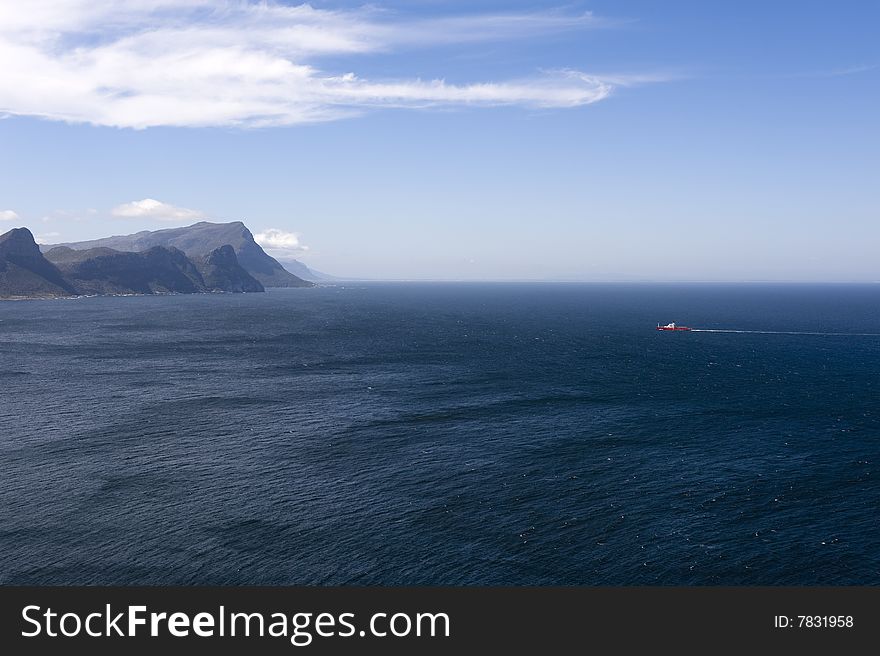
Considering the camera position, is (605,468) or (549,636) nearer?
(549,636)

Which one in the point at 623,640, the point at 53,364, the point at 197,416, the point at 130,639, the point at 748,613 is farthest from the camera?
the point at 53,364

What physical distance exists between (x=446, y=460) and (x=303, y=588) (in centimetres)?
4369

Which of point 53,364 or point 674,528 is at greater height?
point 53,364

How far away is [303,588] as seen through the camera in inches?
2603

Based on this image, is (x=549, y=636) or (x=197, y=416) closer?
(x=549, y=636)

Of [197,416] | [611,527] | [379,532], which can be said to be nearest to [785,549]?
[611,527]

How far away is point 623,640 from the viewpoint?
48781mm

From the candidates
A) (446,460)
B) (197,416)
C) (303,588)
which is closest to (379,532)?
(303,588)

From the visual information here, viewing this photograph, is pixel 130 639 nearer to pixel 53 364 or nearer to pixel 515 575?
pixel 515 575

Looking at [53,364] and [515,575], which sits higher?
[53,364]

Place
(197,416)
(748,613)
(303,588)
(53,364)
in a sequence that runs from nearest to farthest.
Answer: (748,613)
(303,588)
(197,416)
(53,364)

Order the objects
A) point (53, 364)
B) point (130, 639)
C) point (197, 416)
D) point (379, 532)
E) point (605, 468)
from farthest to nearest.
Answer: point (53, 364)
point (197, 416)
point (605, 468)
point (379, 532)
point (130, 639)

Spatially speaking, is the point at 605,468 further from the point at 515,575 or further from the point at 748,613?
the point at 748,613

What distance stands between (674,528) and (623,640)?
1406 inches
